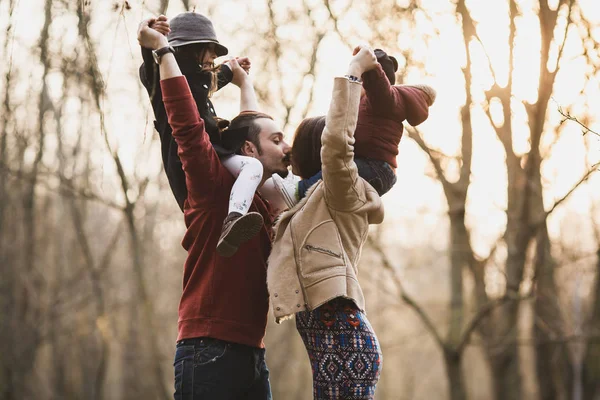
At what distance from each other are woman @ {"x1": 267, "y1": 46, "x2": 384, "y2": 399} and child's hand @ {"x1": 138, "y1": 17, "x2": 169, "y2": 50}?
2.02ft

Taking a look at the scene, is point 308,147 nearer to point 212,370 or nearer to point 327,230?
point 327,230

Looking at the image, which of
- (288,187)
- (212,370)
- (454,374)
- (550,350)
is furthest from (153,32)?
(550,350)

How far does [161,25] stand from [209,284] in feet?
2.99

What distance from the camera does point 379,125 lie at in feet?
9.73

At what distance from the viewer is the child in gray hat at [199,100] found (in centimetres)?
279

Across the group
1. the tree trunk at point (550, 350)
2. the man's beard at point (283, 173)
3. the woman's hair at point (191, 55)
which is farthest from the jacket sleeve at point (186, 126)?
the tree trunk at point (550, 350)

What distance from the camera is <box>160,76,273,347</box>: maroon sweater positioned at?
2.66m

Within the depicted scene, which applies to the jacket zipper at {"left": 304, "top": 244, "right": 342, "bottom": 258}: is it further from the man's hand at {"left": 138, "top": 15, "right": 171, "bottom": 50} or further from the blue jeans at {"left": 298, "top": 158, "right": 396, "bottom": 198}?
the man's hand at {"left": 138, "top": 15, "right": 171, "bottom": 50}

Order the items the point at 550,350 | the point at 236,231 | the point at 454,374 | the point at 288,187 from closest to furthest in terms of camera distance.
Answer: the point at 236,231 → the point at 288,187 → the point at 454,374 → the point at 550,350

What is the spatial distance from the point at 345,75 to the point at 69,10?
1.60m

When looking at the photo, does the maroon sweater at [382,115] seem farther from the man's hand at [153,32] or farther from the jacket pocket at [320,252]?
the man's hand at [153,32]

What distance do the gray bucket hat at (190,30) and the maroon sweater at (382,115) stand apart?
0.60 m

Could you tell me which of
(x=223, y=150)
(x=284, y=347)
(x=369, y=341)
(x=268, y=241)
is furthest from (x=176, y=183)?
(x=284, y=347)

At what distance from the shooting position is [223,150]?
296cm
